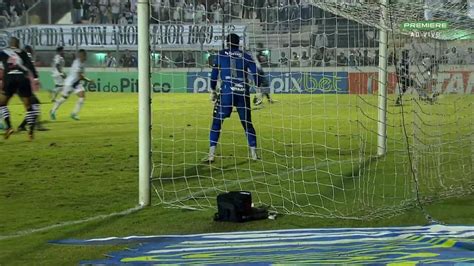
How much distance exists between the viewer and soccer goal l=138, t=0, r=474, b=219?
8062 millimetres

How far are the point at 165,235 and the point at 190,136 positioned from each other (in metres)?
8.98

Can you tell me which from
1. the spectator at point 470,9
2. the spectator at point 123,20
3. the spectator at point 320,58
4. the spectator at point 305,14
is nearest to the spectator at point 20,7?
the spectator at point 123,20

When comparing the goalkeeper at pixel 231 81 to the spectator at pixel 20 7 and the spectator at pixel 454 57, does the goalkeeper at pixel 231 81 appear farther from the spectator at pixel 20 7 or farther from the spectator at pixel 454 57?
the spectator at pixel 20 7

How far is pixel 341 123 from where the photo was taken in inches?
651

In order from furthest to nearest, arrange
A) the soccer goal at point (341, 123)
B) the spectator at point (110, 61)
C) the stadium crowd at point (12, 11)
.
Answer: the stadium crowd at point (12, 11), the spectator at point (110, 61), the soccer goal at point (341, 123)

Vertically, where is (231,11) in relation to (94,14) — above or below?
below

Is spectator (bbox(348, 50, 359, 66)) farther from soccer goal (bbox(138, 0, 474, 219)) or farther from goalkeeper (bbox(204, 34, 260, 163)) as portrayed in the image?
goalkeeper (bbox(204, 34, 260, 163))

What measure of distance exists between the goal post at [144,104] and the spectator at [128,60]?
2661cm

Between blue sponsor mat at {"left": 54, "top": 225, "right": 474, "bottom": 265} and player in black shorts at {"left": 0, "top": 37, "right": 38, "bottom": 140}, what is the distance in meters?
9.53

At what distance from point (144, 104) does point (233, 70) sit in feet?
10.2

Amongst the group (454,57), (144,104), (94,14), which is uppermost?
(94,14)

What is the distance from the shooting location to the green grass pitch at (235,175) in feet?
22.2

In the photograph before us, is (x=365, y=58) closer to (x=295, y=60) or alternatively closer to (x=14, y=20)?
(x=295, y=60)

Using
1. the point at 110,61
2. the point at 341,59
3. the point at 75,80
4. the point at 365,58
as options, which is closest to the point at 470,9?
the point at 365,58
